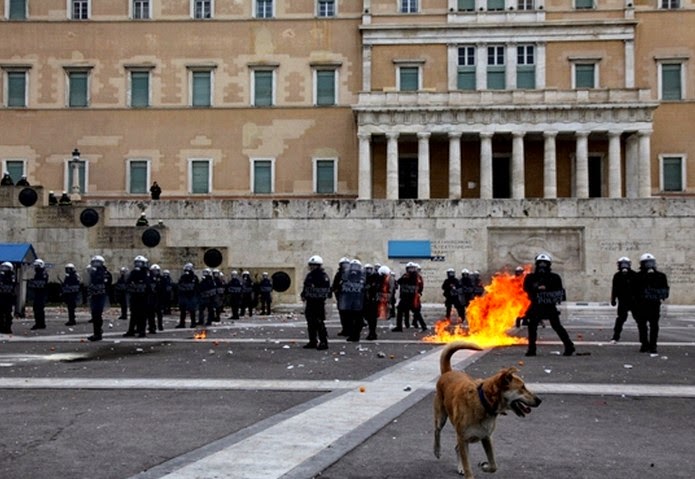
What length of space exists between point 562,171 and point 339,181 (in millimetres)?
13893

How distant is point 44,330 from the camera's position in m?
23.6

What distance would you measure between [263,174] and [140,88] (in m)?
9.63

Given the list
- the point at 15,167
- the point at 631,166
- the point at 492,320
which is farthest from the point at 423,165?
the point at 492,320

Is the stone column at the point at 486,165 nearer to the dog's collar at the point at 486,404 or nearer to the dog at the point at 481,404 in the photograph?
the dog at the point at 481,404

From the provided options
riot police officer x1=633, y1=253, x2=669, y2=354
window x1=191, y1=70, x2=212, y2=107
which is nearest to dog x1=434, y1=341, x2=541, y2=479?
riot police officer x1=633, y1=253, x2=669, y2=354

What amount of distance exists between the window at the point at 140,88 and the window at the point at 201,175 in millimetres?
5051

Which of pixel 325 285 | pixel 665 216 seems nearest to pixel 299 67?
pixel 665 216

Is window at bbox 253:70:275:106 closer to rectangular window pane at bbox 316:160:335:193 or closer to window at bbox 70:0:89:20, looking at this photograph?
rectangular window pane at bbox 316:160:335:193

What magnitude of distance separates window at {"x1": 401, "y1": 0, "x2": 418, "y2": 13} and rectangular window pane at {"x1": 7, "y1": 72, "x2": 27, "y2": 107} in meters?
24.5

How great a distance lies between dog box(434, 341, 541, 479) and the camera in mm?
5938

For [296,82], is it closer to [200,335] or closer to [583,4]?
[583,4]

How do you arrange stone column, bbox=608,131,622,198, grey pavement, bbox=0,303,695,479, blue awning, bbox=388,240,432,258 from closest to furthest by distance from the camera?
grey pavement, bbox=0,303,695,479
blue awning, bbox=388,240,432,258
stone column, bbox=608,131,622,198

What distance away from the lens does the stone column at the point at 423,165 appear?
5069 centimetres

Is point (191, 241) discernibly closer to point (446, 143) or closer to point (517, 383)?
point (446, 143)
